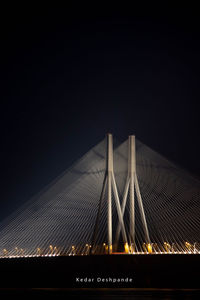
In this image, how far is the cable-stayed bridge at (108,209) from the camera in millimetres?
16672

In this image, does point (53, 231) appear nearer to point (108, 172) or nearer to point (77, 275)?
point (77, 275)

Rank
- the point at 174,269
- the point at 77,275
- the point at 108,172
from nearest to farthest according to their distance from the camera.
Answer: the point at 174,269 < the point at 77,275 < the point at 108,172

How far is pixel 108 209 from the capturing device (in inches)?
699

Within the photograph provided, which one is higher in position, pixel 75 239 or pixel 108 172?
pixel 108 172

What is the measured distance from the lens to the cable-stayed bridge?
1667cm

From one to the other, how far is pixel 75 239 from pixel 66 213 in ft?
4.64

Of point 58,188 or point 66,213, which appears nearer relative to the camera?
point 66,213

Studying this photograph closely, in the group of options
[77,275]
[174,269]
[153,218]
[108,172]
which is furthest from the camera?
[108,172]

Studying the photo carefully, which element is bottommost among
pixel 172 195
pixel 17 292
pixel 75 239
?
pixel 17 292

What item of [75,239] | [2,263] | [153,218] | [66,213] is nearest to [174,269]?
[153,218]

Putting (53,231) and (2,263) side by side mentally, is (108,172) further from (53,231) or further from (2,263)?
(2,263)

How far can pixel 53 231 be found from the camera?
16.8 meters

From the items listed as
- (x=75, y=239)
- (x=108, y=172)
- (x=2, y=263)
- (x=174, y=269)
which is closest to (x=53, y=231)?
(x=75, y=239)

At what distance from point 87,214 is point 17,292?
12.1ft
